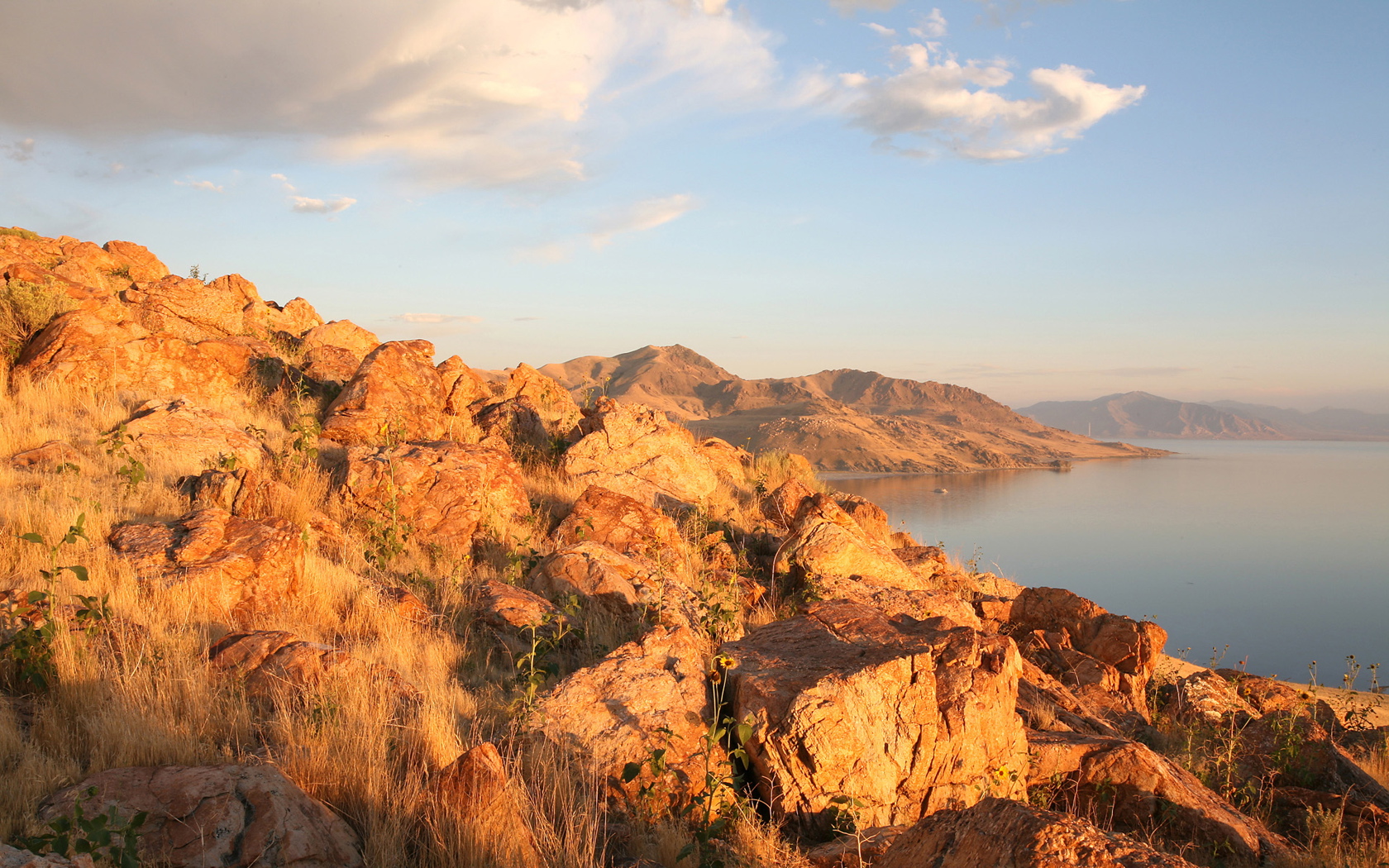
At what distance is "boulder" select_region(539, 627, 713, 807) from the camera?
384 cm

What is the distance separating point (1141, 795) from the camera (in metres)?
4.40

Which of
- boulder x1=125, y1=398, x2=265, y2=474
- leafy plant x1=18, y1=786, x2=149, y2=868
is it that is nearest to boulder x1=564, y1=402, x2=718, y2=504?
boulder x1=125, y1=398, x2=265, y2=474

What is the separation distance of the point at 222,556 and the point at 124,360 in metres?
7.02

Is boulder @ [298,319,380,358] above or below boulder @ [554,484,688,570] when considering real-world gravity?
above

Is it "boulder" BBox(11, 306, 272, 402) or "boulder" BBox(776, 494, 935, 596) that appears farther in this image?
"boulder" BBox(11, 306, 272, 402)

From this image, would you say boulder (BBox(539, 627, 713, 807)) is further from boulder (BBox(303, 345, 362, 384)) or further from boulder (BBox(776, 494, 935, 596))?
boulder (BBox(303, 345, 362, 384))

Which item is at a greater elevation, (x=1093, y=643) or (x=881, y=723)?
(x=881, y=723)

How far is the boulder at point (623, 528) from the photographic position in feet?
25.6

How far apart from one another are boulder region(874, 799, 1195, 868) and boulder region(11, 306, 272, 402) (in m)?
11.5

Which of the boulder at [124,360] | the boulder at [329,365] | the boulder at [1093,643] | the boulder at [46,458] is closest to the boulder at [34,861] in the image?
the boulder at [46,458]

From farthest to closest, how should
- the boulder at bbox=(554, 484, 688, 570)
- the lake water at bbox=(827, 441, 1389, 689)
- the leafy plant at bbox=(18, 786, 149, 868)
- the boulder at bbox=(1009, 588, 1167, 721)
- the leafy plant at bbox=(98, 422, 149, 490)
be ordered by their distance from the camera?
the lake water at bbox=(827, 441, 1389, 689) < the boulder at bbox=(554, 484, 688, 570) < the boulder at bbox=(1009, 588, 1167, 721) < the leafy plant at bbox=(98, 422, 149, 490) < the leafy plant at bbox=(18, 786, 149, 868)

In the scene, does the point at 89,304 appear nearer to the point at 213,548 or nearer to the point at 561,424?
the point at 561,424

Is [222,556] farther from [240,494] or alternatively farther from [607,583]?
[607,583]

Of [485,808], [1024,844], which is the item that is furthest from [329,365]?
[1024,844]
